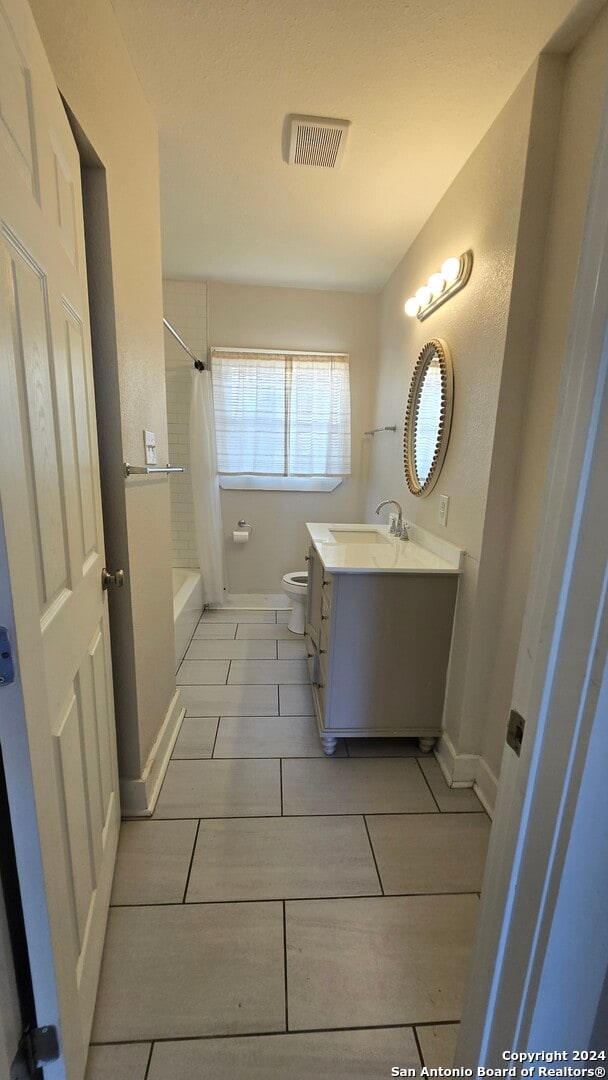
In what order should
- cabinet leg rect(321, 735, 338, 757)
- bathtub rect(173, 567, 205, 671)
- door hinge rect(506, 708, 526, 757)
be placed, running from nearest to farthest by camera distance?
door hinge rect(506, 708, 526, 757), cabinet leg rect(321, 735, 338, 757), bathtub rect(173, 567, 205, 671)

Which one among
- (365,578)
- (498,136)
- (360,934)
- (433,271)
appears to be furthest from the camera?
(433,271)

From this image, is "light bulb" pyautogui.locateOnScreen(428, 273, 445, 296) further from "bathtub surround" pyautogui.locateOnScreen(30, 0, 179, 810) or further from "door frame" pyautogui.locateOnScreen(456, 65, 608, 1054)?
"door frame" pyautogui.locateOnScreen(456, 65, 608, 1054)

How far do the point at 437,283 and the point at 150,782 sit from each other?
2.41m

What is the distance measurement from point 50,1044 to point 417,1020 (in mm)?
802

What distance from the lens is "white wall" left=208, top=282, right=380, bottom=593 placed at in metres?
3.15

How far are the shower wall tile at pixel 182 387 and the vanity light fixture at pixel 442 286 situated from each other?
170 cm

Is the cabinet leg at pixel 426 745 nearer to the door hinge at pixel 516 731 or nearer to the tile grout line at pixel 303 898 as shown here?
the tile grout line at pixel 303 898

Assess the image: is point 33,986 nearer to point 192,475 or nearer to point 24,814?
point 24,814

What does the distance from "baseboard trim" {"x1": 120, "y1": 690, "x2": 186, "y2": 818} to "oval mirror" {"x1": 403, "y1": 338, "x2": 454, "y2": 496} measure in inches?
64.6

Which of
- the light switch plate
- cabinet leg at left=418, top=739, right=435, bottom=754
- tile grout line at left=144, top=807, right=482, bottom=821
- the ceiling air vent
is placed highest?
the ceiling air vent

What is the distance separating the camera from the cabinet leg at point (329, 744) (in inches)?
71.9

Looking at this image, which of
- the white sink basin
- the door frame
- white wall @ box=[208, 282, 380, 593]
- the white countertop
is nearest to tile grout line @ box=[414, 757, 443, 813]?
the white countertop

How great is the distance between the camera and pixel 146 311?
4.92ft

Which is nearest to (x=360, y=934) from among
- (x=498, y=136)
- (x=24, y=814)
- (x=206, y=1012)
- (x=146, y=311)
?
(x=206, y=1012)
